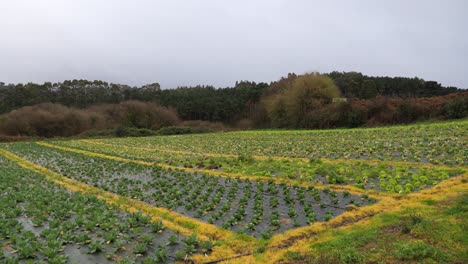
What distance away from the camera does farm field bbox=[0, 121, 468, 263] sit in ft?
23.7

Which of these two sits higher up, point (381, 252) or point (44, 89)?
point (44, 89)

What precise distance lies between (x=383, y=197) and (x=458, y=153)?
814 cm

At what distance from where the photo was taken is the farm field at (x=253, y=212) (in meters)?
7.24

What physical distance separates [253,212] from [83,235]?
4342 millimetres

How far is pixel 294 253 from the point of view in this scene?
7.14 metres

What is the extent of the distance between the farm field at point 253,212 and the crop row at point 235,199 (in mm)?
45

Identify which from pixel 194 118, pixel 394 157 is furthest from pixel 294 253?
pixel 194 118

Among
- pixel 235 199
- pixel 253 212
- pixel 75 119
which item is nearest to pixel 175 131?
pixel 75 119

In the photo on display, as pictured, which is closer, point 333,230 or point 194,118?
point 333,230

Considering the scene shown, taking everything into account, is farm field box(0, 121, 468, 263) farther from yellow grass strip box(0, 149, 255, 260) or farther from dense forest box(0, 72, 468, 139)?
dense forest box(0, 72, 468, 139)

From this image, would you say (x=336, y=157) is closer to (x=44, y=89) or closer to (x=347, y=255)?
(x=347, y=255)

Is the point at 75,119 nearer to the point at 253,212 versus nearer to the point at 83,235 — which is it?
the point at 253,212

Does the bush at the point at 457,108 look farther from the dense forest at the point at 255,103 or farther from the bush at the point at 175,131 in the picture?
the bush at the point at 175,131

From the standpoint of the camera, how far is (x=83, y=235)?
26.5 feet
